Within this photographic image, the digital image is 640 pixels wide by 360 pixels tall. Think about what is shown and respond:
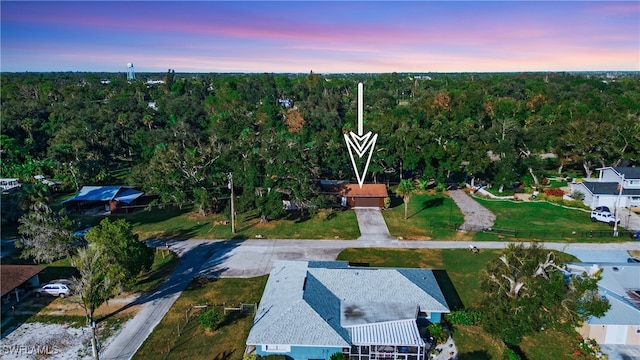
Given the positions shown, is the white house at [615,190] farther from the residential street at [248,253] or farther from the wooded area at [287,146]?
Result: the residential street at [248,253]

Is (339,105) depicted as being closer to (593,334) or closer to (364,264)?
(364,264)

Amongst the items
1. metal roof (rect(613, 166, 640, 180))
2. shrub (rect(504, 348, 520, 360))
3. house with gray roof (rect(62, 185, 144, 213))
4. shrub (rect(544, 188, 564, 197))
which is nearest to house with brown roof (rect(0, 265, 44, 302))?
house with gray roof (rect(62, 185, 144, 213))

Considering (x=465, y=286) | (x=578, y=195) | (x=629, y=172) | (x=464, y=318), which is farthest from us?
(x=629, y=172)

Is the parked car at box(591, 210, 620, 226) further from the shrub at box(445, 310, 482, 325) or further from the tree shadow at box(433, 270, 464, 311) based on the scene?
the shrub at box(445, 310, 482, 325)

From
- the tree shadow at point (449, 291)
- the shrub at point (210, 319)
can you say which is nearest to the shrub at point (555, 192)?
the tree shadow at point (449, 291)

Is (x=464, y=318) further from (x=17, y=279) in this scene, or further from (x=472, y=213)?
(x=17, y=279)

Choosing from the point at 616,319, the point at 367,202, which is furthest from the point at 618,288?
the point at 367,202
